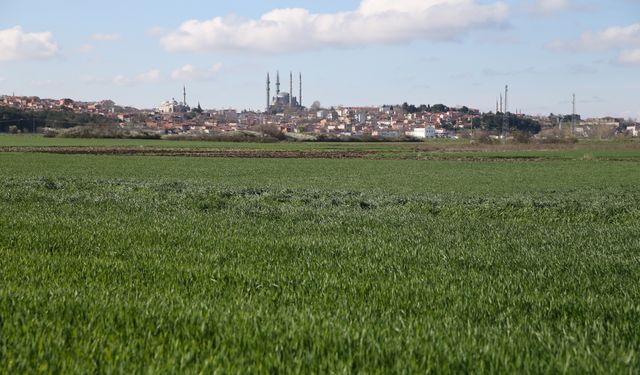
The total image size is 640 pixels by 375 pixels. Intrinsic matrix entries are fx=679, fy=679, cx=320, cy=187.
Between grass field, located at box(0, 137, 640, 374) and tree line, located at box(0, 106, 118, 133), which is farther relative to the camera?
tree line, located at box(0, 106, 118, 133)

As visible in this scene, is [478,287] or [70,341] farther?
[478,287]

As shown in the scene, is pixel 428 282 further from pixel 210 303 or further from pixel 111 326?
pixel 111 326

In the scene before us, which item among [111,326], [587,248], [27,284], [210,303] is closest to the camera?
[111,326]

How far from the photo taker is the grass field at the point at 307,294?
5.08 metres

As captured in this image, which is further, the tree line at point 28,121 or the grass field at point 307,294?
the tree line at point 28,121

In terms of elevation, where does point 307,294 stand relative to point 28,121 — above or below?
→ below

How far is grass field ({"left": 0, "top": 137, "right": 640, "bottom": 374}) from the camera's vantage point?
16.7ft

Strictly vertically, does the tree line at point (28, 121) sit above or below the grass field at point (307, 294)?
above

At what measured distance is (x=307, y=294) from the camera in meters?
7.91

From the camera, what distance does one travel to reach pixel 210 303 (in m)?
6.95

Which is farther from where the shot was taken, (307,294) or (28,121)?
(28,121)

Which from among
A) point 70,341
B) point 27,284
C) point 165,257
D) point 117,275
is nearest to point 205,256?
point 165,257

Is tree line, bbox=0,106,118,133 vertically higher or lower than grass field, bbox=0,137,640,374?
higher

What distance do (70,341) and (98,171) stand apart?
48.8 meters
